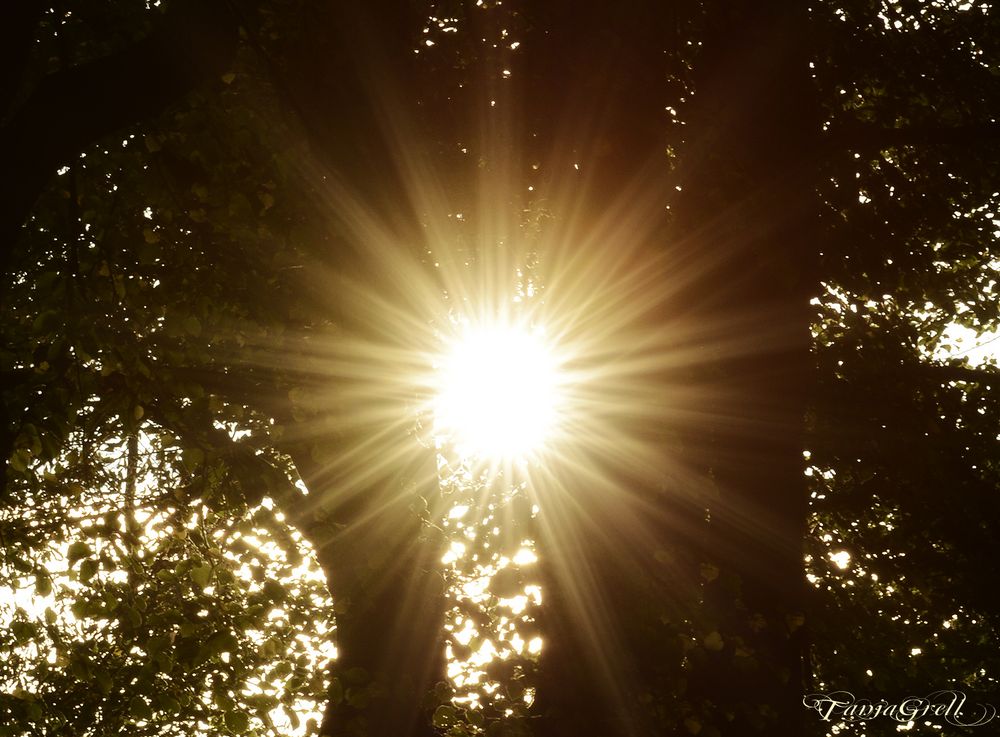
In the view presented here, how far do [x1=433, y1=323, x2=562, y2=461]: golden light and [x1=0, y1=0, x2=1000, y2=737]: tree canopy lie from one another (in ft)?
0.89

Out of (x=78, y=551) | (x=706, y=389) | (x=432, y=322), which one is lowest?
(x=78, y=551)

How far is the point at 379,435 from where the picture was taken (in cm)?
575

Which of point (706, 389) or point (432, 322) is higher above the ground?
point (432, 322)

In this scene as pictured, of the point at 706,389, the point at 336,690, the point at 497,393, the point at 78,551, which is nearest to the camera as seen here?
the point at 336,690

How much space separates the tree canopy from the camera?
5.32 metres

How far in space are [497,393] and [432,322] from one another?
1878 millimetres

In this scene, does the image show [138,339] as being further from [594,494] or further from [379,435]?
[594,494]

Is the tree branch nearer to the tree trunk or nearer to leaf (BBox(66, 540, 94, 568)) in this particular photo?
leaf (BBox(66, 540, 94, 568))

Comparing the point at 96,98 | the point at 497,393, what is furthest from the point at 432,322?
the point at 96,98

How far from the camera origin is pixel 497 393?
8406mm

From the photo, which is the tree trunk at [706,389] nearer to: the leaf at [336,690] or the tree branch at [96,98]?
the leaf at [336,690]

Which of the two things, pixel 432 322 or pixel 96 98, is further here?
pixel 432 322

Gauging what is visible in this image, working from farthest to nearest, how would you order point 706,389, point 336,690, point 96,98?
1. point 706,389
2. point 336,690
3. point 96,98

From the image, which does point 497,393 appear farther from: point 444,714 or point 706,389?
point 444,714
